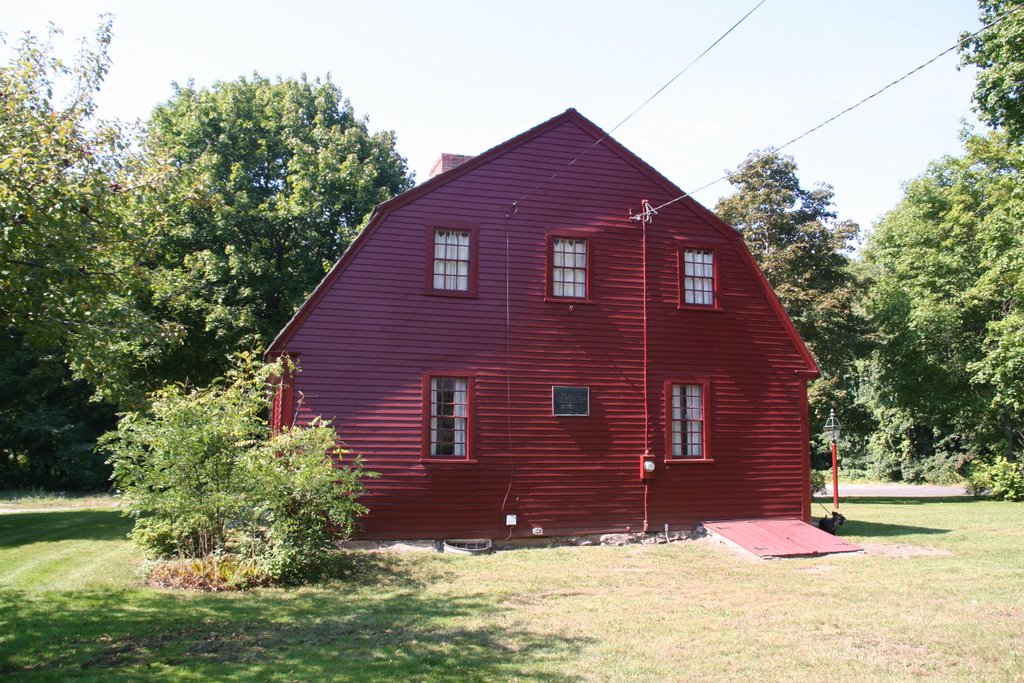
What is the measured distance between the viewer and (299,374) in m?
13.5

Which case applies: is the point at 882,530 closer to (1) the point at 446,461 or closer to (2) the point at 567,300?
(2) the point at 567,300

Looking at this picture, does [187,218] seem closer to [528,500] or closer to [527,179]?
[527,179]

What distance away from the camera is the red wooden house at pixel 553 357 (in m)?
13.8

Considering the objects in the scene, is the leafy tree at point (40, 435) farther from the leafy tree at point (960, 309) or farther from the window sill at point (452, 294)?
the leafy tree at point (960, 309)

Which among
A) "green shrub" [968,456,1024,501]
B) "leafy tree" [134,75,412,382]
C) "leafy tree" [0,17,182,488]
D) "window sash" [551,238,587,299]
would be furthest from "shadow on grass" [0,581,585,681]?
"green shrub" [968,456,1024,501]

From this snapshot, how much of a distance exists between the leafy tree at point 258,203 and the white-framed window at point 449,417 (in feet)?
28.7

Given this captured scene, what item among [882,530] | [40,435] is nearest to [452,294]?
[882,530]

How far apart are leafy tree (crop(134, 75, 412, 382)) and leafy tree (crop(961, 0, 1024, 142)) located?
16879 millimetres

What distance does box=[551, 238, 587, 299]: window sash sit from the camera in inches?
598

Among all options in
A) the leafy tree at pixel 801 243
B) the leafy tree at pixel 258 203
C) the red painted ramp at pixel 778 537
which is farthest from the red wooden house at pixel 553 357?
the leafy tree at pixel 801 243

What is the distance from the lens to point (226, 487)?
447 inches

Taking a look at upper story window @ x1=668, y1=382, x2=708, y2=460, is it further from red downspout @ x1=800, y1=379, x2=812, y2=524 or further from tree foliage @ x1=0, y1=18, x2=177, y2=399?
tree foliage @ x1=0, y1=18, x2=177, y2=399

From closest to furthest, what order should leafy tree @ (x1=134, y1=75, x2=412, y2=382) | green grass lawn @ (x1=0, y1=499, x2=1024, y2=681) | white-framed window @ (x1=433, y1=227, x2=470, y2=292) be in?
green grass lawn @ (x1=0, y1=499, x2=1024, y2=681)
white-framed window @ (x1=433, y1=227, x2=470, y2=292)
leafy tree @ (x1=134, y1=75, x2=412, y2=382)

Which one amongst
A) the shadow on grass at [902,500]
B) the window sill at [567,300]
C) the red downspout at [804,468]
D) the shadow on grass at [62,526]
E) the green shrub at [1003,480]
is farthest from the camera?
the green shrub at [1003,480]
